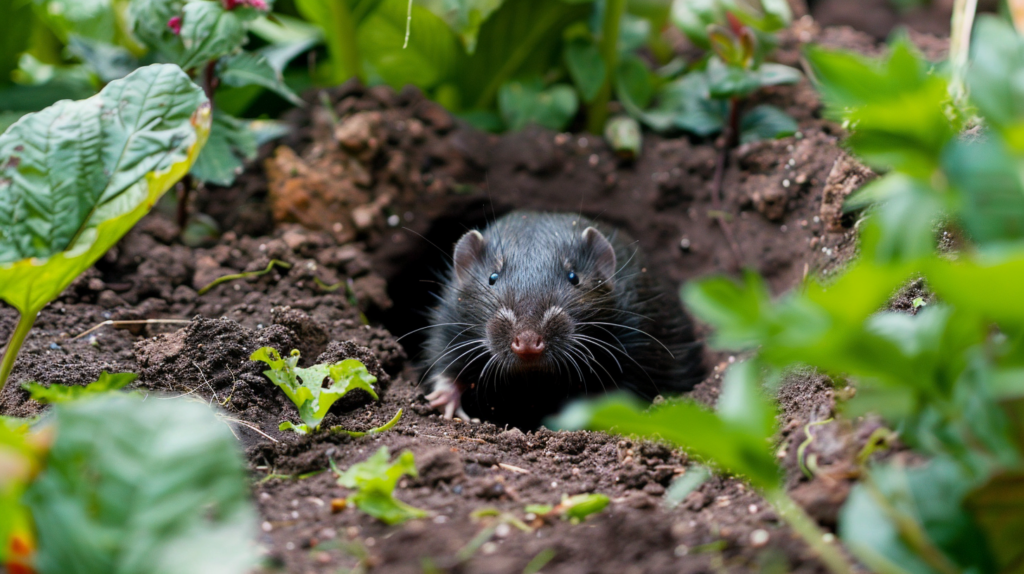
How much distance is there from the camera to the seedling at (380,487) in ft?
8.05

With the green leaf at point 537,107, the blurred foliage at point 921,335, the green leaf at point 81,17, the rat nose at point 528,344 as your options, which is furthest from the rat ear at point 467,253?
the blurred foliage at point 921,335

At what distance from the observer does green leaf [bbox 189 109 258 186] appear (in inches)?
175

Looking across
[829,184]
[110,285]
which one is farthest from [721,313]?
[110,285]

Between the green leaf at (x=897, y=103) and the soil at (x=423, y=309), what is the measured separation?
96 cm

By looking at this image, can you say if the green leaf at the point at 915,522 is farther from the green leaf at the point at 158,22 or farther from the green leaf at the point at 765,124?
the green leaf at the point at 158,22

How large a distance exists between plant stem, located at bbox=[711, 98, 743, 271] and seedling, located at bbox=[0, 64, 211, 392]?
11.9 ft

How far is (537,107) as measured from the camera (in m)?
6.06

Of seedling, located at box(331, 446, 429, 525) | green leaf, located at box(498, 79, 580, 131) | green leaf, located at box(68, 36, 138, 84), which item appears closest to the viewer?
seedling, located at box(331, 446, 429, 525)

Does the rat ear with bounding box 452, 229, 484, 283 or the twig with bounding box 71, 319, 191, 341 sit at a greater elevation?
the rat ear with bounding box 452, 229, 484, 283

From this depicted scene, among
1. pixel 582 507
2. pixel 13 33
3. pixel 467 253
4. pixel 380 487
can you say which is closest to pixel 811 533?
pixel 582 507

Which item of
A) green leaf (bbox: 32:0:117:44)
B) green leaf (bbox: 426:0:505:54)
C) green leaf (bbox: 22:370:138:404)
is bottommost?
green leaf (bbox: 22:370:138:404)

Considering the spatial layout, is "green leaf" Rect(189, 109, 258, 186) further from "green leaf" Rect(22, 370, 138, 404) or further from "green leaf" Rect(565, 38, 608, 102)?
"green leaf" Rect(565, 38, 608, 102)

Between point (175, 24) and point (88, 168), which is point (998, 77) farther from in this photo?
point (175, 24)

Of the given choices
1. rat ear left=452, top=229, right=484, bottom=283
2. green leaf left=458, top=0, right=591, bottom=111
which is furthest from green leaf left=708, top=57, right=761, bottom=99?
rat ear left=452, top=229, right=484, bottom=283
